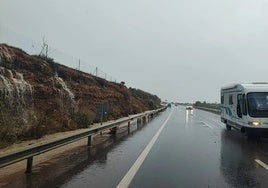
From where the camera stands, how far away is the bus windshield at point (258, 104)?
20.2m

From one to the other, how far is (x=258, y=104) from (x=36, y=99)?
47.6 ft

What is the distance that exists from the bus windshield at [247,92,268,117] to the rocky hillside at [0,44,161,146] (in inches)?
393

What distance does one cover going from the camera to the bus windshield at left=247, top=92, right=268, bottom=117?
66.2 feet

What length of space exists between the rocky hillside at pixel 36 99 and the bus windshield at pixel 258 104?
9.98m

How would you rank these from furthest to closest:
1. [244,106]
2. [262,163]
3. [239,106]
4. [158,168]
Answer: [239,106], [244,106], [262,163], [158,168]

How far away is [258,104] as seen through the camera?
2038cm

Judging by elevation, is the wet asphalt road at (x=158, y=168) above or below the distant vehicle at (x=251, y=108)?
below

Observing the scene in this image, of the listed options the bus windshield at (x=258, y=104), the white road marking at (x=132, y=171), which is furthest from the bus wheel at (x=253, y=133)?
the white road marking at (x=132, y=171)

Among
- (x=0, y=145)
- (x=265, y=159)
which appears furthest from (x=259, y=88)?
(x=0, y=145)

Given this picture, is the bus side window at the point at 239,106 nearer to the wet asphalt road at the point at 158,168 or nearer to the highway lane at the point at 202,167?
the highway lane at the point at 202,167

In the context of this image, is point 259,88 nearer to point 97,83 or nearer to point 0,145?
point 0,145

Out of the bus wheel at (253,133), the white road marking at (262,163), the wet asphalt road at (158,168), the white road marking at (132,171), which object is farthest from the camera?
the bus wheel at (253,133)

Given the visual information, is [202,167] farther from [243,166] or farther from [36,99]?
[36,99]

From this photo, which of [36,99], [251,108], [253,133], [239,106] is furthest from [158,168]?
[36,99]
